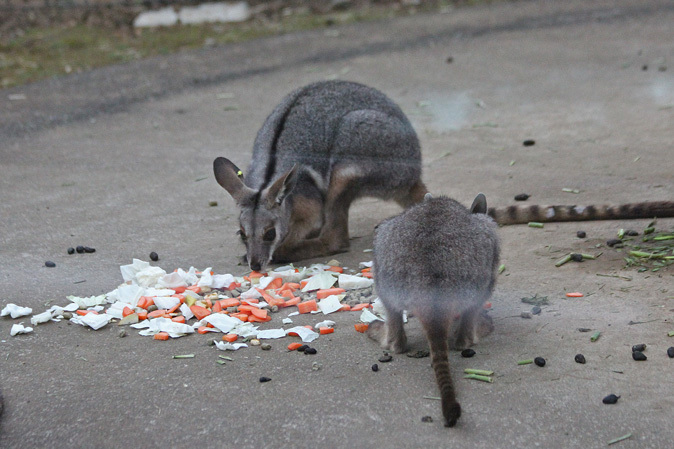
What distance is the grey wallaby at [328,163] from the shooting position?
5.48 meters

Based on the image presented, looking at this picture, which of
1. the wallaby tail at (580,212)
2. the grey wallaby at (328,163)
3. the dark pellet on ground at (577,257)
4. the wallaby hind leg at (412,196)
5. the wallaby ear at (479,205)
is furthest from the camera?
the wallaby hind leg at (412,196)

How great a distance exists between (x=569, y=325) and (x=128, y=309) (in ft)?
7.11

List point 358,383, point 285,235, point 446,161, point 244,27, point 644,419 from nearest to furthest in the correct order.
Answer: point 644,419 < point 358,383 < point 285,235 < point 446,161 < point 244,27

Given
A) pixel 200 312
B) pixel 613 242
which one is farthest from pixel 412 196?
pixel 200 312

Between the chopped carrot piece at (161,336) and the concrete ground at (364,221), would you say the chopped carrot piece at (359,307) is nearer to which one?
the concrete ground at (364,221)

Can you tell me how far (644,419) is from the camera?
10.5 ft

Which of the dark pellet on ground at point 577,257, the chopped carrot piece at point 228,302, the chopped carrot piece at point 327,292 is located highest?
the dark pellet on ground at point 577,257

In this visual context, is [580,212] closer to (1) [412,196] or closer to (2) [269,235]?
(1) [412,196]

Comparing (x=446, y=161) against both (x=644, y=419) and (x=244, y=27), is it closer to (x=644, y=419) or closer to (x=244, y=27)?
(x=644, y=419)

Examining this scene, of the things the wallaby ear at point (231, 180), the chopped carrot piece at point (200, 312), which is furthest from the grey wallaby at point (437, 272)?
the wallaby ear at point (231, 180)

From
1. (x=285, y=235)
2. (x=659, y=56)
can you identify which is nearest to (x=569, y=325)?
(x=285, y=235)

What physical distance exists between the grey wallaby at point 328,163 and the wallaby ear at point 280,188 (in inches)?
2.5

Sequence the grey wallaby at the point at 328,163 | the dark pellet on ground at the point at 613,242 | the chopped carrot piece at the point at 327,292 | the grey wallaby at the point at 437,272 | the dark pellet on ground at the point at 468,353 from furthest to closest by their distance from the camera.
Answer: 1. the grey wallaby at the point at 328,163
2. the dark pellet on ground at the point at 613,242
3. the chopped carrot piece at the point at 327,292
4. the dark pellet on ground at the point at 468,353
5. the grey wallaby at the point at 437,272

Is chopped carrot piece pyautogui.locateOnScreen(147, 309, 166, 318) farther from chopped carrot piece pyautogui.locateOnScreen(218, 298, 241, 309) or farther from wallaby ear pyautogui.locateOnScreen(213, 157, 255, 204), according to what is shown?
wallaby ear pyautogui.locateOnScreen(213, 157, 255, 204)
